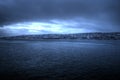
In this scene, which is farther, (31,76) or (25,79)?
(31,76)

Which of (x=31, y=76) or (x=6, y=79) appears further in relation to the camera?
(x=31, y=76)

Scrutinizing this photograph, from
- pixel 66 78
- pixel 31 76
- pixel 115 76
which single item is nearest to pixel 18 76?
pixel 31 76

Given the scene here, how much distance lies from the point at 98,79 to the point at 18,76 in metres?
15.6

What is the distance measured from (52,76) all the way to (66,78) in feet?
9.85

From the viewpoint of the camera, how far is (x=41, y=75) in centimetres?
3284

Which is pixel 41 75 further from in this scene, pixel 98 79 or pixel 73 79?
pixel 98 79

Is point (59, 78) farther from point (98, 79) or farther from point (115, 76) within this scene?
point (115, 76)

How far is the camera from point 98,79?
30.2 meters

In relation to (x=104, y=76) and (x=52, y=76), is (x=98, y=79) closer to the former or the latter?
(x=104, y=76)

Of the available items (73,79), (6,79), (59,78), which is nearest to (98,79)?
(73,79)

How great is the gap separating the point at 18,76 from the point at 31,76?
2544 millimetres

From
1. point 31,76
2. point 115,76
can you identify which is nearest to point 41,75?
point 31,76

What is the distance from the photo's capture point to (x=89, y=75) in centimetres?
3269

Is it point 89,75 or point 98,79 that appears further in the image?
point 89,75
